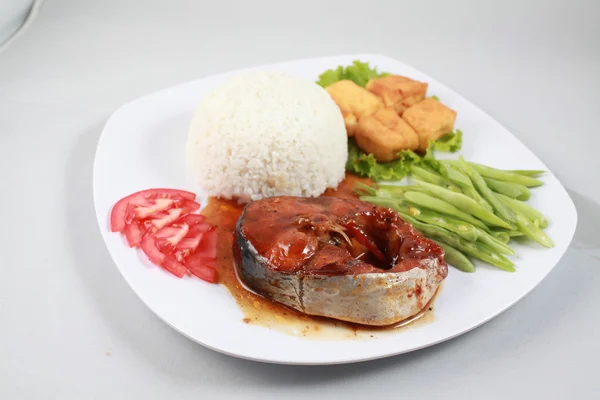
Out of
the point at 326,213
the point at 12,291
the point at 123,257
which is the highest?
the point at 326,213

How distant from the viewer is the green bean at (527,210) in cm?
504

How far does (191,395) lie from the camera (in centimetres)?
402

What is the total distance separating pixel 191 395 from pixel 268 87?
2.94m

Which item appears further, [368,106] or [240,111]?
[368,106]

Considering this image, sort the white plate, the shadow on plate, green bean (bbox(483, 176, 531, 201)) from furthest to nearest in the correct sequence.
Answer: green bean (bbox(483, 176, 531, 201)), the shadow on plate, the white plate

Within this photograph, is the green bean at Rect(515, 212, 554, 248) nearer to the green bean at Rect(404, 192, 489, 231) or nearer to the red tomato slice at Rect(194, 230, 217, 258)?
the green bean at Rect(404, 192, 489, 231)

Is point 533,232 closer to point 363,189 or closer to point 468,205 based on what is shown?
point 468,205

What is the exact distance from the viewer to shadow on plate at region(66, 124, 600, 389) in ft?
13.7

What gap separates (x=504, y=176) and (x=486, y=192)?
0.40 metres

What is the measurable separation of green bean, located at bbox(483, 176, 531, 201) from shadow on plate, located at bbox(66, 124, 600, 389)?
62 centimetres

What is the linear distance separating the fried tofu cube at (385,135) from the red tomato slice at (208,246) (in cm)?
198

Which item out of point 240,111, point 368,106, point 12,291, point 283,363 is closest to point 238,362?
point 283,363

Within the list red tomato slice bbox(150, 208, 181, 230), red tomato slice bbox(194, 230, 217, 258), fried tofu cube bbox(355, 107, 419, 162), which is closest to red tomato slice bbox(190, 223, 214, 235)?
red tomato slice bbox(194, 230, 217, 258)

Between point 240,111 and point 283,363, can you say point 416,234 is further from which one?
point 240,111
